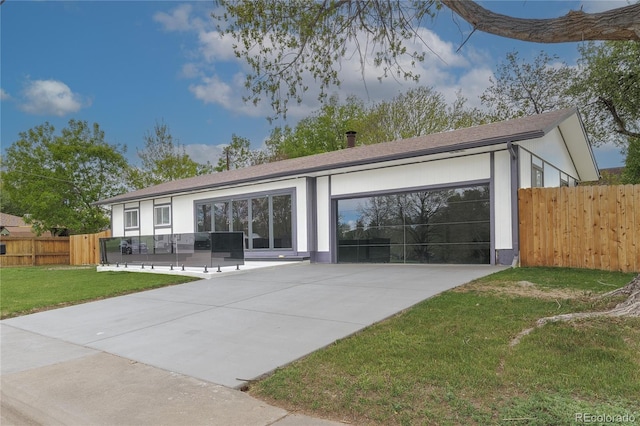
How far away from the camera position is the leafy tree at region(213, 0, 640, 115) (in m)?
6.83

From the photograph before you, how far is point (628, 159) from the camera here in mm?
21766

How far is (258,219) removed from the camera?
52.2 feet

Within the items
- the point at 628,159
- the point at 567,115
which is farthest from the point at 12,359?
the point at 628,159

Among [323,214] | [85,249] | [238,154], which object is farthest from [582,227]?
[238,154]

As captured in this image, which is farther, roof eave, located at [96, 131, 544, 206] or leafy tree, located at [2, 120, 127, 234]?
leafy tree, located at [2, 120, 127, 234]

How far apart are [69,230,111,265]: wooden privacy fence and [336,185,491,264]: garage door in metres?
16.8

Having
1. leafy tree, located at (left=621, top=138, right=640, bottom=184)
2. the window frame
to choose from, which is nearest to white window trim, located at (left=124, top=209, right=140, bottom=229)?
the window frame

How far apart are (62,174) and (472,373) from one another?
102 ft

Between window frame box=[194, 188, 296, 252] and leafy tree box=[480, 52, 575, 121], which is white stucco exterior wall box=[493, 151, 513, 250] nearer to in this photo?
window frame box=[194, 188, 296, 252]

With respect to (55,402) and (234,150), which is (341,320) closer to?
(55,402)

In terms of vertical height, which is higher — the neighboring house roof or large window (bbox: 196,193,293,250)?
the neighboring house roof

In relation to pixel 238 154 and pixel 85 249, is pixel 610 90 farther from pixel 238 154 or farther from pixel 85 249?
pixel 85 249

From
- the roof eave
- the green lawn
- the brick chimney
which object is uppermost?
the brick chimney

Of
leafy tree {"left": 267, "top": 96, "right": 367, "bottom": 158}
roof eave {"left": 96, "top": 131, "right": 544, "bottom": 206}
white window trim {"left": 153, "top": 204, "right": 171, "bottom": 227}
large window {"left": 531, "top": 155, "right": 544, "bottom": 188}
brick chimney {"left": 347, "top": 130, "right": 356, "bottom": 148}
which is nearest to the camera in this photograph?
roof eave {"left": 96, "top": 131, "right": 544, "bottom": 206}
